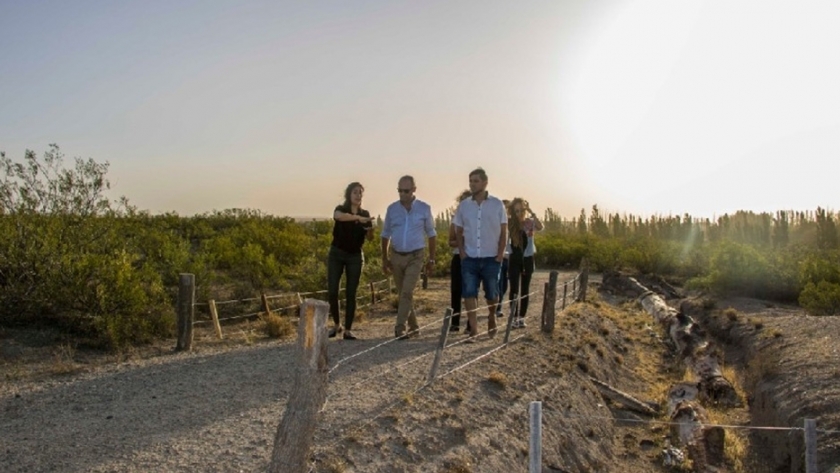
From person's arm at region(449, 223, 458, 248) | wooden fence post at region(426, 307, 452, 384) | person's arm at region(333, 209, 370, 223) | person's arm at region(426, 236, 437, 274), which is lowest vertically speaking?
wooden fence post at region(426, 307, 452, 384)

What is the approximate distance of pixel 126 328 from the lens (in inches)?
418

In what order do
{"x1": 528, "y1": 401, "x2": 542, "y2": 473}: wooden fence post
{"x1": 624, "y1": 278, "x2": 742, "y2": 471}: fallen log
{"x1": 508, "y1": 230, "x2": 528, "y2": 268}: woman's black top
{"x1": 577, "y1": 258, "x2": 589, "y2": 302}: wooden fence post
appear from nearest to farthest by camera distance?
{"x1": 528, "y1": 401, "x2": 542, "y2": 473}: wooden fence post
{"x1": 624, "y1": 278, "x2": 742, "y2": 471}: fallen log
{"x1": 508, "y1": 230, "x2": 528, "y2": 268}: woman's black top
{"x1": 577, "y1": 258, "x2": 589, "y2": 302}: wooden fence post

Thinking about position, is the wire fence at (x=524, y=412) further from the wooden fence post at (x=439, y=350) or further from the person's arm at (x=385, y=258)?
the person's arm at (x=385, y=258)

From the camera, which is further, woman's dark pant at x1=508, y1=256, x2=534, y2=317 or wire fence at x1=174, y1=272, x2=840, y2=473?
woman's dark pant at x1=508, y1=256, x2=534, y2=317

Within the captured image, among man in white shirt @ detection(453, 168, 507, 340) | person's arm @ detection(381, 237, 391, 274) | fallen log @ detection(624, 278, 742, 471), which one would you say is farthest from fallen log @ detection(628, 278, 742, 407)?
person's arm @ detection(381, 237, 391, 274)

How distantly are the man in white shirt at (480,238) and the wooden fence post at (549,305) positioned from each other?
1.68 m

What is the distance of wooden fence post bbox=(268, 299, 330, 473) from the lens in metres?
4.54

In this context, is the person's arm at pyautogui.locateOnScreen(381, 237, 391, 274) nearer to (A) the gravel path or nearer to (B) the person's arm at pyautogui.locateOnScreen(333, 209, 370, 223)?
(B) the person's arm at pyautogui.locateOnScreen(333, 209, 370, 223)

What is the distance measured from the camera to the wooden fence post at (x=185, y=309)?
32.6 ft

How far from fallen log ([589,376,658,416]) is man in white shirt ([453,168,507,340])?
7.07ft

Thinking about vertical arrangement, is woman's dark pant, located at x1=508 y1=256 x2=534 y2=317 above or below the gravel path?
above

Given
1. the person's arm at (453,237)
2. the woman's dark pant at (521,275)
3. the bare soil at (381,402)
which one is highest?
the person's arm at (453,237)

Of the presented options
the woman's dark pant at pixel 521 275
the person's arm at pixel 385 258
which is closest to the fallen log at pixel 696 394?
the woman's dark pant at pixel 521 275

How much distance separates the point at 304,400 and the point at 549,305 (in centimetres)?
720
